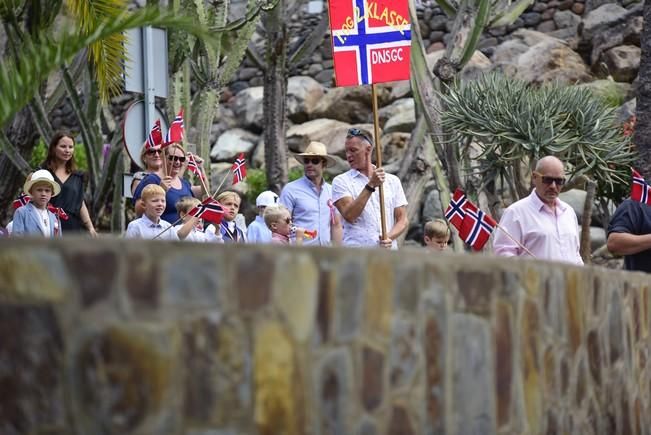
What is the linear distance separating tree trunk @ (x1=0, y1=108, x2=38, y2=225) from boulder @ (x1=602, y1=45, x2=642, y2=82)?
11.9 m

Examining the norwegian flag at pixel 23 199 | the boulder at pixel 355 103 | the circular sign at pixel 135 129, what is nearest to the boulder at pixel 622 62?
the boulder at pixel 355 103

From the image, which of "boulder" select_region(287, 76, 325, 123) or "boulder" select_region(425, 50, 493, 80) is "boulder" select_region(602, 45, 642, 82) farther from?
"boulder" select_region(287, 76, 325, 123)

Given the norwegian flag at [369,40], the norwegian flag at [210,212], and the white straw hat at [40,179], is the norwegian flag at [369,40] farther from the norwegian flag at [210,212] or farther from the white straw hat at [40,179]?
the white straw hat at [40,179]

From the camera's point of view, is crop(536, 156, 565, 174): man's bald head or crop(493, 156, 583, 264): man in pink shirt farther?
crop(536, 156, 565, 174): man's bald head

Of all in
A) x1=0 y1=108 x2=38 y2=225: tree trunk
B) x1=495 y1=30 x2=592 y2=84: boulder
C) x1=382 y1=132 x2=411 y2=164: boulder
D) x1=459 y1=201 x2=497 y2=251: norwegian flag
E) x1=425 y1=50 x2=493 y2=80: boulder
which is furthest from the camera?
x1=495 y1=30 x2=592 y2=84: boulder

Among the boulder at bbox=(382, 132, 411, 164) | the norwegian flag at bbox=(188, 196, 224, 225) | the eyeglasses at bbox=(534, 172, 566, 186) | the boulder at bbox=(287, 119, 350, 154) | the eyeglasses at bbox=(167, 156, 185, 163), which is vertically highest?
the boulder at bbox=(287, 119, 350, 154)

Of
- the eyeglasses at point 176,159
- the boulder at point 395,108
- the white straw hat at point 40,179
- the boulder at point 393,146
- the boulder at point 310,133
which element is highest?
the boulder at point 395,108

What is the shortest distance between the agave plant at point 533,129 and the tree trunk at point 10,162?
17.5 ft

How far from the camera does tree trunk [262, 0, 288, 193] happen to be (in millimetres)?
18141

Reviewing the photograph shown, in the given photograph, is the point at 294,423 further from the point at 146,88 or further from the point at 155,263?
the point at 146,88

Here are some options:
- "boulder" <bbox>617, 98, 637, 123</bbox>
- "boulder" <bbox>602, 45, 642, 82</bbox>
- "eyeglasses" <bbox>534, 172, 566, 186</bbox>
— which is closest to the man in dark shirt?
"eyeglasses" <bbox>534, 172, 566, 186</bbox>

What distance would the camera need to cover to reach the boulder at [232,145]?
28.0m

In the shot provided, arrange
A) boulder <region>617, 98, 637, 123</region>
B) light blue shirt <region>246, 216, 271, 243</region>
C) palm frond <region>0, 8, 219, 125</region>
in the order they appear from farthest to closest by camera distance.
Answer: boulder <region>617, 98, 637, 123</region> → light blue shirt <region>246, 216, 271, 243</region> → palm frond <region>0, 8, 219, 125</region>

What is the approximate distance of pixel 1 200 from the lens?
16.9 m
